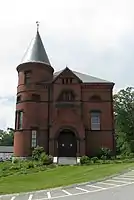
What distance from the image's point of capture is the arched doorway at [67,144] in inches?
1539

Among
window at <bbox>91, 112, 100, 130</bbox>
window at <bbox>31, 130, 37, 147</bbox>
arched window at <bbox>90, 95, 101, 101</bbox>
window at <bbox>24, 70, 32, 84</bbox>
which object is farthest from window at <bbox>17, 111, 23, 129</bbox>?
arched window at <bbox>90, 95, 101, 101</bbox>

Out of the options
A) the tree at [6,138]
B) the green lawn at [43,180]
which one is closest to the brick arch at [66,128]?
the green lawn at [43,180]

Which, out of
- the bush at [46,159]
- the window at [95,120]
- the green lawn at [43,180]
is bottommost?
the green lawn at [43,180]

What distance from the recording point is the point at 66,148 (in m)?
39.3

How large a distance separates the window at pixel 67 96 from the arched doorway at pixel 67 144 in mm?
4476

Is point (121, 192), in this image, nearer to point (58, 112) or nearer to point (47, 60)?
point (58, 112)

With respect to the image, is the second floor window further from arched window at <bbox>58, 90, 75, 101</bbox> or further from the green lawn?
the green lawn

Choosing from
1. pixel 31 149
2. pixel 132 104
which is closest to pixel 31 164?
pixel 31 149

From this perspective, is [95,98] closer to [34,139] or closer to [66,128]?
[66,128]

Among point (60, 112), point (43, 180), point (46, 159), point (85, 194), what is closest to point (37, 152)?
point (46, 159)

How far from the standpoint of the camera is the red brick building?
38.6m

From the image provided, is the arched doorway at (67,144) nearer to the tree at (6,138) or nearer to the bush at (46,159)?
the bush at (46,159)

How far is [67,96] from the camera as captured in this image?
41062 mm

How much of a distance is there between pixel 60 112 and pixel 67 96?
9.74 ft
